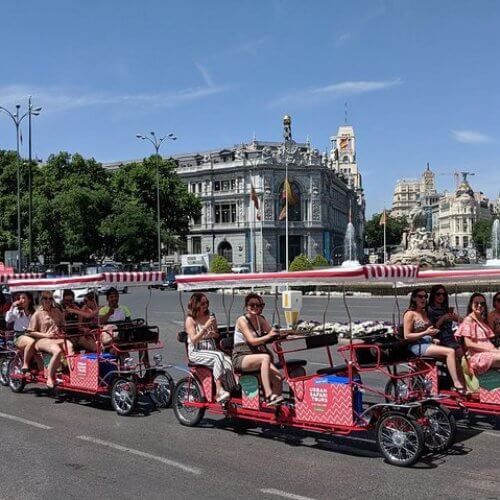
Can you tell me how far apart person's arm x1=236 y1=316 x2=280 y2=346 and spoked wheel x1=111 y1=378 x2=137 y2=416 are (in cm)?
246

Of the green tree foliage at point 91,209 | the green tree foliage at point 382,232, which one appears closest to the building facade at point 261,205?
the green tree foliage at point 91,209

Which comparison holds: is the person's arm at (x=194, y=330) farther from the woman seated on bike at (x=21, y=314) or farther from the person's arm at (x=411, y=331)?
the woman seated on bike at (x=21, y=314)

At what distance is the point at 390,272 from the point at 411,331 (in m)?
1.53

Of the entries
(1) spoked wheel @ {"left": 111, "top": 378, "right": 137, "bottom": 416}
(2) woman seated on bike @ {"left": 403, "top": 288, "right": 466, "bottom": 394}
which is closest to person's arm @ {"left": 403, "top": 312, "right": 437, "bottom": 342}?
(2) woman seated on bike @ {"left": 403, "top": 288, "right": 466, "bottom": 394}

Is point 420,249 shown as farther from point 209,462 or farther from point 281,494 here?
point 281,494

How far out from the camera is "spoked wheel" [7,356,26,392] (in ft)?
43.3

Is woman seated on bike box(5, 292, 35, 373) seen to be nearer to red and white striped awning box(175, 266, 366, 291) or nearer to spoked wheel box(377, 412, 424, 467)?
red and white striped awning box(175, 266, 366, 291)

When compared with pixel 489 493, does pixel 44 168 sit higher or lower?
higher

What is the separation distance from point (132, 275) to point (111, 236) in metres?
56.9

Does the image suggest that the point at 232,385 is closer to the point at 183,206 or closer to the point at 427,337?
the point at 427,337

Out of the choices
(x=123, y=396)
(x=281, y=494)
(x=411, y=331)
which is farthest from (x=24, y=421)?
(x=411, y=331)

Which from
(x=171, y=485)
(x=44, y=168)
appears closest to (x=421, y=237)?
(x=44, y=168)

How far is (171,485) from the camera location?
740cm

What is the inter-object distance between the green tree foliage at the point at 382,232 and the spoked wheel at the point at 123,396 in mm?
172670
